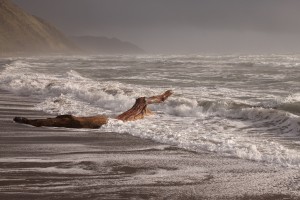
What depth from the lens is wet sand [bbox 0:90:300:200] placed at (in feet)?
19.9

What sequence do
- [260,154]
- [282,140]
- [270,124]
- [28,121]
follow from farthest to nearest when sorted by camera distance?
[270,124] < [28,121] < [282,140] < [260,154]

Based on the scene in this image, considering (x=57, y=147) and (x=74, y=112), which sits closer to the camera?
(x=57, y=147)

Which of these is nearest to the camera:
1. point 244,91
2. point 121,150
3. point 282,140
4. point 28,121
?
point 121,150

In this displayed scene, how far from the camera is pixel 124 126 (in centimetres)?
1134

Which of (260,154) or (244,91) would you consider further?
(244,91)

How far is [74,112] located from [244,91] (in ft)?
32.0

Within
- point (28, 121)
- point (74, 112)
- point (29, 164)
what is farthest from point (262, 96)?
point (29, 164)

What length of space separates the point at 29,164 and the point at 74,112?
6.87 metres

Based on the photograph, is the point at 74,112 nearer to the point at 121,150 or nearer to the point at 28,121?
the point at 28,121

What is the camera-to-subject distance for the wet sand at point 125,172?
6062mm

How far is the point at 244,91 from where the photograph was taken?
69.5ft

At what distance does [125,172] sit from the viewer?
7070 millimetres

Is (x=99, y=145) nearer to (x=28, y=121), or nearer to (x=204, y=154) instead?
(x=204, y=154)

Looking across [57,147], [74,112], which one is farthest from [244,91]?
[57,147]
